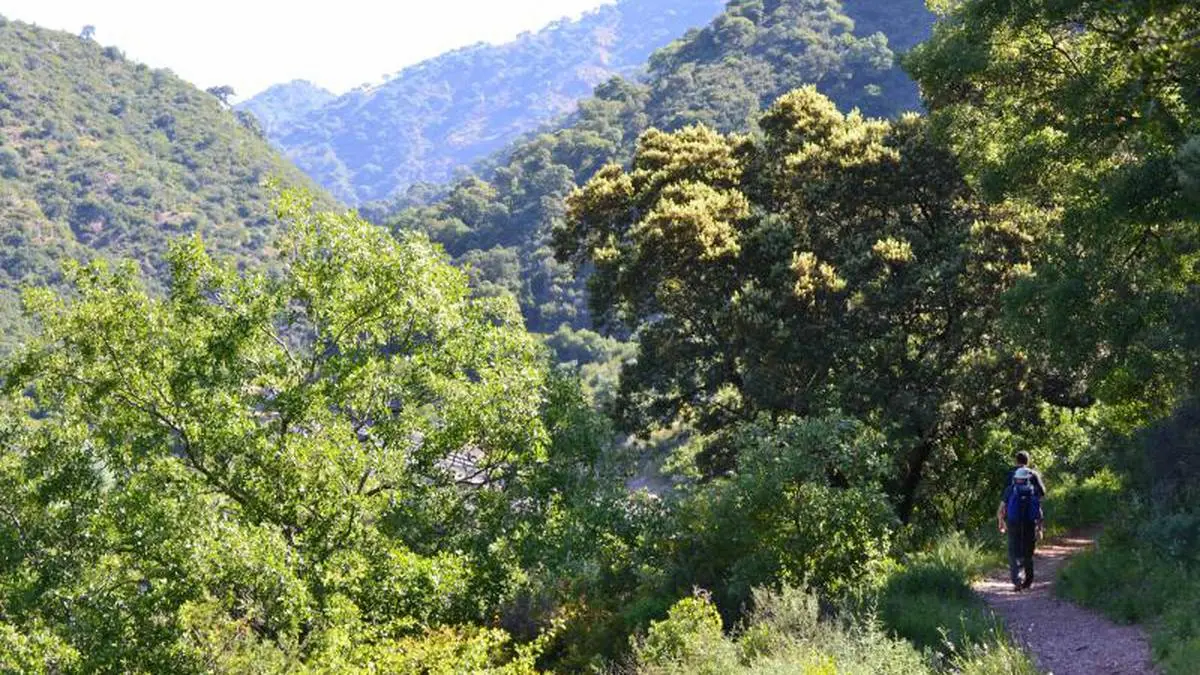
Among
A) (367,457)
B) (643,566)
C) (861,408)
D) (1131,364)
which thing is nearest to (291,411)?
(367,457)

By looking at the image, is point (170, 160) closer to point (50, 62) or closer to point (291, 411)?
point (50, 62)

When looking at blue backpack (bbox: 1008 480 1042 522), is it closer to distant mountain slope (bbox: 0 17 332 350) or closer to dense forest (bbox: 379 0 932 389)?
dense forest (bbox: 379 0 932 389)

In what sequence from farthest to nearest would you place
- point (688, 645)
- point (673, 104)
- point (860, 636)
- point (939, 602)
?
point (673, 104)
point (939, 602)
point (688, 645)
point (860, 636)

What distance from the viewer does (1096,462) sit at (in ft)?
53.1

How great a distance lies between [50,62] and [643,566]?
537 ft

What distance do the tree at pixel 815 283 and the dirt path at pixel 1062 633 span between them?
3986 mm

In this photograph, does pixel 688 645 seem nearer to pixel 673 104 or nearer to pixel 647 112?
pixel 673 104

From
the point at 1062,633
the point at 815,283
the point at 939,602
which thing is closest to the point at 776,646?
the point at 939,602

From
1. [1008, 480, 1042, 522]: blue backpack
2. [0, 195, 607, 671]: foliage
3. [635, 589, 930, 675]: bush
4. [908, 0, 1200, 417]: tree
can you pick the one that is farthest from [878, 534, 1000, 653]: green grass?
[0, 195, 607, 671]: foliage

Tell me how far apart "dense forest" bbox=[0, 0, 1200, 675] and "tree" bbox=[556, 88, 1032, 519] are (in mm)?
74

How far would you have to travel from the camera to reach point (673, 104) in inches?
4336

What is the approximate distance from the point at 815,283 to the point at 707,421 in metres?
4.05

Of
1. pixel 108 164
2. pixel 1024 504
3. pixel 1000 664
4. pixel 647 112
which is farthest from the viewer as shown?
pixel 108 164

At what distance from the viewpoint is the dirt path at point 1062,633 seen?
8.72 metres
